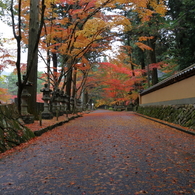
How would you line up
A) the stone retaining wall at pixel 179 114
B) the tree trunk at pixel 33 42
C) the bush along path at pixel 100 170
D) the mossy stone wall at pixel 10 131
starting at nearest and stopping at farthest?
the bush along path at pixel 100 170
the mossy stone wall at pixel 10 131
the stone retaining wall at pixel 179 114
the tree trunk at pixel 33 42

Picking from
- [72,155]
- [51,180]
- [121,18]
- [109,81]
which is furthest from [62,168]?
[109,81]

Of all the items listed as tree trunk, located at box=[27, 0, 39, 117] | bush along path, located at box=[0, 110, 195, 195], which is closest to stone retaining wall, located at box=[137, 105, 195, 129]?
bush along path, located at box=[0, 110, 195, 195]

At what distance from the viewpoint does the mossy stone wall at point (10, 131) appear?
5625 millimetres

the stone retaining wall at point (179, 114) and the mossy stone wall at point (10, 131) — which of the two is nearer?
the mossy stone wall at point (10, 131)

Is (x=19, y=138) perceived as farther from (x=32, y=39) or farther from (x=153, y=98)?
(x=153, y=98)

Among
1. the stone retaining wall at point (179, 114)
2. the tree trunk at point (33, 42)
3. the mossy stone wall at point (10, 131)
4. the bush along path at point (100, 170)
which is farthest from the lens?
the tree trunk at point (33, 42)

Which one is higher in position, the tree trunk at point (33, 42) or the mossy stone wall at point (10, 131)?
the tree trunk at point (33, 42)

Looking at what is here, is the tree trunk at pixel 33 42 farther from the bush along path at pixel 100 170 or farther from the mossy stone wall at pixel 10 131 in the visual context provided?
the bush along path at pixel 100 170

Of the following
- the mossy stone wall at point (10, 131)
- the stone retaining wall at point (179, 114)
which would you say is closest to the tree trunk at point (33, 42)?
the mossy stone wall at point (10, 131)

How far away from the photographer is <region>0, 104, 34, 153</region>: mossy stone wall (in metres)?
5.62

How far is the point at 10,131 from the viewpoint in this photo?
239 inches

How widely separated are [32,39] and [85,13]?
456cm

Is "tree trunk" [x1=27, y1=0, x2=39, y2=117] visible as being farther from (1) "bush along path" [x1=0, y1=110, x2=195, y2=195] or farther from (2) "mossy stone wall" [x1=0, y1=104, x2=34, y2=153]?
(1) "bush along path" [x1=0, y1=110, x2=195, y2=195]

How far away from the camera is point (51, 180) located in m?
3.37
